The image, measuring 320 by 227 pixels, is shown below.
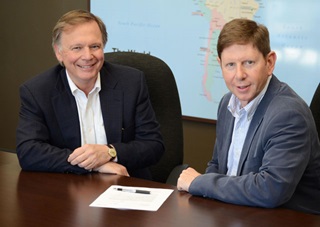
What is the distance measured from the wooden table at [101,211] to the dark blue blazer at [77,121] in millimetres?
278

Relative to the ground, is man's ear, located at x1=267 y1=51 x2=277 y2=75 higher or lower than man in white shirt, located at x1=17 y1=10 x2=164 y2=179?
higher

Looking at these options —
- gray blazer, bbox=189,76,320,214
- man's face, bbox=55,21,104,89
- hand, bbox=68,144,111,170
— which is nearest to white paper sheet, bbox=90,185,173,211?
gray blazer, bbox=189,76,320,214

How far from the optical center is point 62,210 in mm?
1719

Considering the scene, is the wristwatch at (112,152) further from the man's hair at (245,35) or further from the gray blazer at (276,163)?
the man's hair at (245,35)

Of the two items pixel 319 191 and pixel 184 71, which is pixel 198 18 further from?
pixel 319 191

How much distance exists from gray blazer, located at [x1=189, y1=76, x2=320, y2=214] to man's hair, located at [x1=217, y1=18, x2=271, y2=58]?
16cm

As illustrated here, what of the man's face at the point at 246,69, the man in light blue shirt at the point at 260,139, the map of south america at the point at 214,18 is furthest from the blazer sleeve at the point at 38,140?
the map of south america at the point at 214,18

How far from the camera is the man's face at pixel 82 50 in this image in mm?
2326

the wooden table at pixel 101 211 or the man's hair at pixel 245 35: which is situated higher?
the man's hair at pixel 245 35

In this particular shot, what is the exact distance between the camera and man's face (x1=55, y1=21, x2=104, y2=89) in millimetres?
2326

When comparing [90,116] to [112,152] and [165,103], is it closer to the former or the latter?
[112,152]

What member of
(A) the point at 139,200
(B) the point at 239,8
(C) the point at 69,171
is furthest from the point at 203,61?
(A) the point at 139,200

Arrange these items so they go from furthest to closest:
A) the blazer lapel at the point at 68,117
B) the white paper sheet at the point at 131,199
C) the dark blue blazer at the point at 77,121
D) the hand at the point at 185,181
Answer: the blazer lapel at the point at 68,117 → the dark blue blazer at the point at 77,121 → the hand at the point at 185,181 → the white paper sheet at the point at 131,199

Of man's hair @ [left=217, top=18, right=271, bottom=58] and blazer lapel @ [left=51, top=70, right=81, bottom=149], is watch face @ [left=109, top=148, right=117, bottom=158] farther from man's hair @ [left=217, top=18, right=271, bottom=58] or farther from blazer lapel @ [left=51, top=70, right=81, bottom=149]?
man's hair @ [left=217, top=18, right=271, bottom=58]
